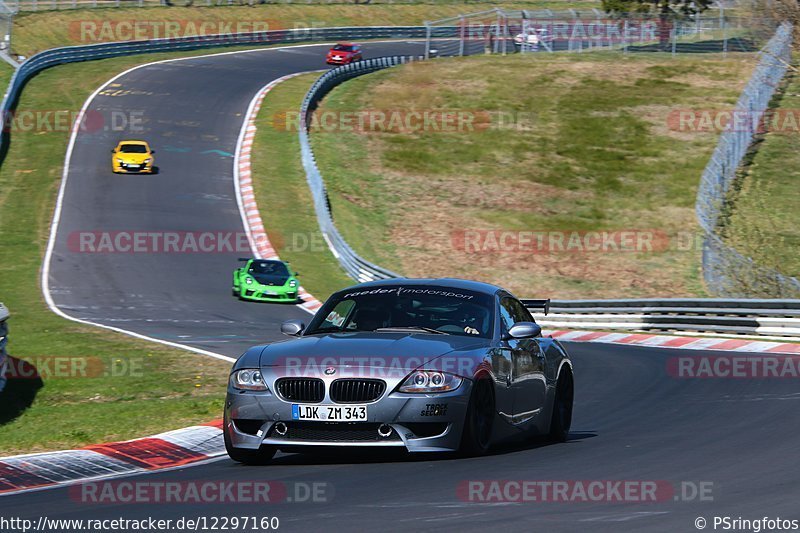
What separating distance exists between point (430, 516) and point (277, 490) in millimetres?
1367

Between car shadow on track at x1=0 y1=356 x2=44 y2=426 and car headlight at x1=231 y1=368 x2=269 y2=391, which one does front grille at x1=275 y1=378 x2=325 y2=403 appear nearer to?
car headlight at x1=231 y1=368 x2=269 y2=391

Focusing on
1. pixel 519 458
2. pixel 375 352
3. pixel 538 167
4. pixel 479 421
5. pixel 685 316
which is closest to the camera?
pixel 375 352

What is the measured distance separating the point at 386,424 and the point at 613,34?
57778mm

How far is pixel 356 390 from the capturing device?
9148mm

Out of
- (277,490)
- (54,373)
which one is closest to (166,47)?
(54,373)

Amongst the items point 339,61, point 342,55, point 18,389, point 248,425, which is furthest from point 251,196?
point 248,425

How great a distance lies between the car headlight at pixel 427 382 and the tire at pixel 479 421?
0.78 feet

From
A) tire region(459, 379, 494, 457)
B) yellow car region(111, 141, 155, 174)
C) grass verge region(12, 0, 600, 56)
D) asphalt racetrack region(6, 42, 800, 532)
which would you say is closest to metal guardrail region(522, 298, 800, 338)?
asphalt racetrack region(6, 42, 800, 532)

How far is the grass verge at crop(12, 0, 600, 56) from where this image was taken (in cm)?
6806

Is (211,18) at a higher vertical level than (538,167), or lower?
higher

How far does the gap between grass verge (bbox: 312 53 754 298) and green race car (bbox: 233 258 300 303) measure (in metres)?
6.92

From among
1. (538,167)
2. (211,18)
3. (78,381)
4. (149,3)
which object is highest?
(78,381)

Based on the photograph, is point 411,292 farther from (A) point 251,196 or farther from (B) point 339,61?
(B) point 339,61

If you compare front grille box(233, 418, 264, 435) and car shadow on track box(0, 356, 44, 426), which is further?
car shadow on track box(0, 356, 44, 426)
